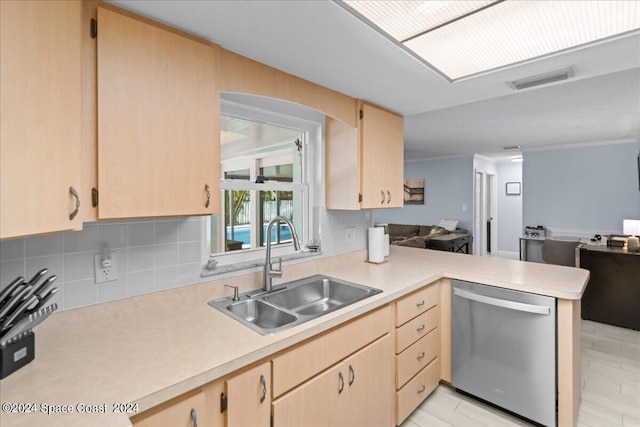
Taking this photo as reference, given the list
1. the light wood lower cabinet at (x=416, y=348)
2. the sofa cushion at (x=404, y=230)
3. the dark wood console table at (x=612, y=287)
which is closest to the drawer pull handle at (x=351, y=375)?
the light wood lower cabinet at (x=416, y=348)

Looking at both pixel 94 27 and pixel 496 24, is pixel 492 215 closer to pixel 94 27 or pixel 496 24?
pixel 496 24

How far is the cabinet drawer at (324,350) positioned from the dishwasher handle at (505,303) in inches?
26.4

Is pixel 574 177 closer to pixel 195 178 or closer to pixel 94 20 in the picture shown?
pixel 195 178

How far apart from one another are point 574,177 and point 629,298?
2807 mm

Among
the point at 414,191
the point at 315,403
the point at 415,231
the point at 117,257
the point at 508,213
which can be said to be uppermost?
the point at 414,191

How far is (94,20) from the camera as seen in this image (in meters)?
1.07

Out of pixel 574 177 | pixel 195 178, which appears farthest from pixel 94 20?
pixel 574 177

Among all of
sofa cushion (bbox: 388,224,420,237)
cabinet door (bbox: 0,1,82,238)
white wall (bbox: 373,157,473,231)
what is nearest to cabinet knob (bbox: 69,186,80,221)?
cabinet door (bbox: 0,1,82,238)

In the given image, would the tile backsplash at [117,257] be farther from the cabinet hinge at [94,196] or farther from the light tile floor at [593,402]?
the light tile floor at [593,402]

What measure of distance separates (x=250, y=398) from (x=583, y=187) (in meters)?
6.36

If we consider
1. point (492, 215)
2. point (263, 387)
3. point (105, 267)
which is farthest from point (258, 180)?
point (492, 215)

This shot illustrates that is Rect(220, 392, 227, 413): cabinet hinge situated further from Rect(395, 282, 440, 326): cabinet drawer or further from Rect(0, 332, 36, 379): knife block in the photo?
Rect(395, 282, 440, 326): cabinet drawer

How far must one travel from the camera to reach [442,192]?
6.98 m

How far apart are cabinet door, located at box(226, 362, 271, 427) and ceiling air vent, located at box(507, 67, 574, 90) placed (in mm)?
2007
